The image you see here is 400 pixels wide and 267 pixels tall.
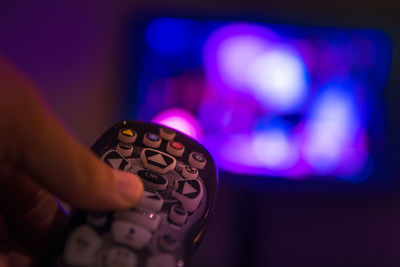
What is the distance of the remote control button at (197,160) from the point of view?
0.51m

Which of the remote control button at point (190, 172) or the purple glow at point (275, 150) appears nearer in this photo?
the remote control button at point (190, 172)

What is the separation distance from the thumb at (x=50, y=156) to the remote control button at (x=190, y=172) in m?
0.09

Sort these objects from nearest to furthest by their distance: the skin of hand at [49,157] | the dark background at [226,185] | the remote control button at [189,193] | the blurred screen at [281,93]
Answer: the skin of hand at [49,157]
the remote control button at [189,193]
the blurred screen at [281,93]
the dark background at [226,185]

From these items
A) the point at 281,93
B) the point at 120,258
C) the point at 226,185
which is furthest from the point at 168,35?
the point at 120,258

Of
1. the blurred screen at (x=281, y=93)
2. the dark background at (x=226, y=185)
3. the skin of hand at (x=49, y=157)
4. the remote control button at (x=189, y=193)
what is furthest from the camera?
the dark background at (x=226, y=185)

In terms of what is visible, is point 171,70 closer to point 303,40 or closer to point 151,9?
point 151,9

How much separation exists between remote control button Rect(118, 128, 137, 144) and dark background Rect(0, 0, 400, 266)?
798 millimetres

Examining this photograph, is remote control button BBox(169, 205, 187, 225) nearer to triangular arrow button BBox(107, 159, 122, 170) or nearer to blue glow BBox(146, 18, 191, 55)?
triangular arrow button BBox(107, 159, 122, 170)

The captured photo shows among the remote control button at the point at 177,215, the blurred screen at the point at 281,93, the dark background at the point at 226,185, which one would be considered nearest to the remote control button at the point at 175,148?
the remote control button at the point at 177,215

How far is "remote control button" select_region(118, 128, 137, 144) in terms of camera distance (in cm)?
52

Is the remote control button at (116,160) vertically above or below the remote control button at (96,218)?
above

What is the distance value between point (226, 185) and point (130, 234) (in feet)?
3.08

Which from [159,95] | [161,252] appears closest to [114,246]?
[161,252]

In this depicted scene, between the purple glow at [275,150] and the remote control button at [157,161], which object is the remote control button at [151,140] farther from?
the purple glow at [275,150]
